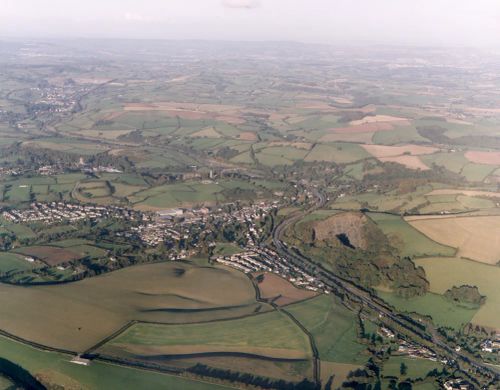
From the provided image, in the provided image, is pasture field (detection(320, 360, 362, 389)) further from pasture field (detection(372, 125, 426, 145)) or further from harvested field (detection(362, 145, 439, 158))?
pasture field (detection(372, 125, 426, 145))

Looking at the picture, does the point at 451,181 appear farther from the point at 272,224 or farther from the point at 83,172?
the point at 83,172

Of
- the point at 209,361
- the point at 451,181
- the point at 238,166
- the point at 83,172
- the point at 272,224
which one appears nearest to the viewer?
the point at 209,361

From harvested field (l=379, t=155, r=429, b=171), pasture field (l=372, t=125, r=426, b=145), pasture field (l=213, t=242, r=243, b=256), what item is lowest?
pasture field (l=213, t=242, r=243, b=256)

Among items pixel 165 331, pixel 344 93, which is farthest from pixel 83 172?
pixel 344 93

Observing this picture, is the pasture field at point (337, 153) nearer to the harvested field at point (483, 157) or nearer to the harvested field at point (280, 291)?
the harvested field at point (483, 157)

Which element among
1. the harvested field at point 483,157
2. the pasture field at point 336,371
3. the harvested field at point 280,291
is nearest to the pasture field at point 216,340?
the pasture field at point 336,371

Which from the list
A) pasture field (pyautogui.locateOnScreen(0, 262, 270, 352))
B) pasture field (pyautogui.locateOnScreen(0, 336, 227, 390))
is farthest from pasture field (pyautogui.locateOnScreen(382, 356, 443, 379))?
pasture field (pyautogui.locateOnScreen(0, 336, 227, 390))

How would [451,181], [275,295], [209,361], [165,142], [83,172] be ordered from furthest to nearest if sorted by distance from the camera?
1. [165,142]
2. [83,172]
3. [451,181]
4. [275,295]
5. [209,361]
